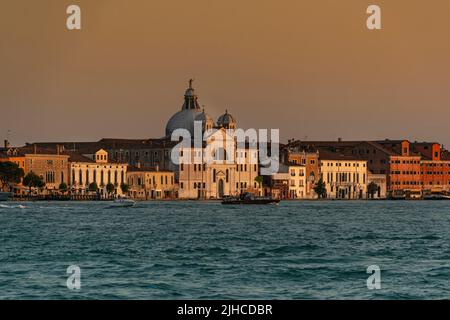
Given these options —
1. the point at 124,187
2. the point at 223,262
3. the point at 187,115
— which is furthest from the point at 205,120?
the point at 223,262

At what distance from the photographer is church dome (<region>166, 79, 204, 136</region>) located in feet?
325

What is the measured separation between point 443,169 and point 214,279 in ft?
343

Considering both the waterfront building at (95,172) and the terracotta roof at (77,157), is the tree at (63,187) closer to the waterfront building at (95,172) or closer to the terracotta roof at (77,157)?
the waterfront building at (95,172)

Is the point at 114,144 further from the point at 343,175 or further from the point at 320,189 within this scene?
the point at 343,175

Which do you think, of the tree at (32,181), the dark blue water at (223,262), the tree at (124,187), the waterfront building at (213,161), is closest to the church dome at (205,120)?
the waterfront building at (213,161)

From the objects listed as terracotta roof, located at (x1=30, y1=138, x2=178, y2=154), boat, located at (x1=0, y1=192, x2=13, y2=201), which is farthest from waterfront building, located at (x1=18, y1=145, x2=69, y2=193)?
terracotta roof, located at (x1=30, y1=138, x2=178, y2=154)

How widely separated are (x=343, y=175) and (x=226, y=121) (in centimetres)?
1221

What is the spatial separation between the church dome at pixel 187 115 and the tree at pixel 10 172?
1937 centimetres

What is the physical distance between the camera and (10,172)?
81.1m

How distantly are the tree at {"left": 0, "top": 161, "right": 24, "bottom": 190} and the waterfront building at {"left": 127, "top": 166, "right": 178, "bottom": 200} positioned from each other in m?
12.7

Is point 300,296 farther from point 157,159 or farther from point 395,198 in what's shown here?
point 395,198

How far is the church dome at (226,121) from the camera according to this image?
100 meters

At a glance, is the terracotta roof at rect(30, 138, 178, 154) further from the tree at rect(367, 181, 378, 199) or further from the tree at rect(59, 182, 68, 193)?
the tree at rect(367, 181, 378, 199)

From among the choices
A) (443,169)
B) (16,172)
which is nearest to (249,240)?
(16,172)
